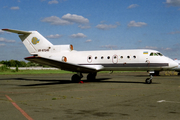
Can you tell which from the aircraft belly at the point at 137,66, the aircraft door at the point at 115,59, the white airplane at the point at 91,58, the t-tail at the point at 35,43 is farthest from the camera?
the t-tail at the point at 35,43

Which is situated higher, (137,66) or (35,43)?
(35,43)

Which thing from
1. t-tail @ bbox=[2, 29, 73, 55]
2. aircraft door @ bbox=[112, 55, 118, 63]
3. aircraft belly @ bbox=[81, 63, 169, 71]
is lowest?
aircraft belly @ bbox=[81, 63, 169, 71]

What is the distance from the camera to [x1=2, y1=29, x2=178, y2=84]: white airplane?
65.3 feet

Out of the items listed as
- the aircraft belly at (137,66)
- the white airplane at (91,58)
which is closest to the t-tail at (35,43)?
the white airplane at (91,58)

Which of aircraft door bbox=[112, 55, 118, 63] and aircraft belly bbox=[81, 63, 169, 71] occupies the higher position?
aircraft door bbox=[112, 55, 118, 63]

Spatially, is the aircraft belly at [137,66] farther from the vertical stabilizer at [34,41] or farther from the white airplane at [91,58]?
the vertical stabilizer at [34,41]

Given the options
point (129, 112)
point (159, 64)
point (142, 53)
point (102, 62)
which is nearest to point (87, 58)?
point (102, 62)

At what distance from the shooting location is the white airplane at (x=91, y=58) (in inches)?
783

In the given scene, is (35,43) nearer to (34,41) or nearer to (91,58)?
(34,41)

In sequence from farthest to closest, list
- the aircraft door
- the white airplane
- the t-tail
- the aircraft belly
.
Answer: the t-tail, the aircraft door, the white airplane, the aircraft belly

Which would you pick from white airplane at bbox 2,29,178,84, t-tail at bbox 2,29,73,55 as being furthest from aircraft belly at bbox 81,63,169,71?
t-tail at bbox 2,29,73,55

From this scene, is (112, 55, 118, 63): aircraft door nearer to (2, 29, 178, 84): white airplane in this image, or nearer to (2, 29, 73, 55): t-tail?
(2, 29, 178, 84): white airplane

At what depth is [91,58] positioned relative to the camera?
74.1 ft

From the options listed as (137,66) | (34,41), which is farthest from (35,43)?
(137,66)
